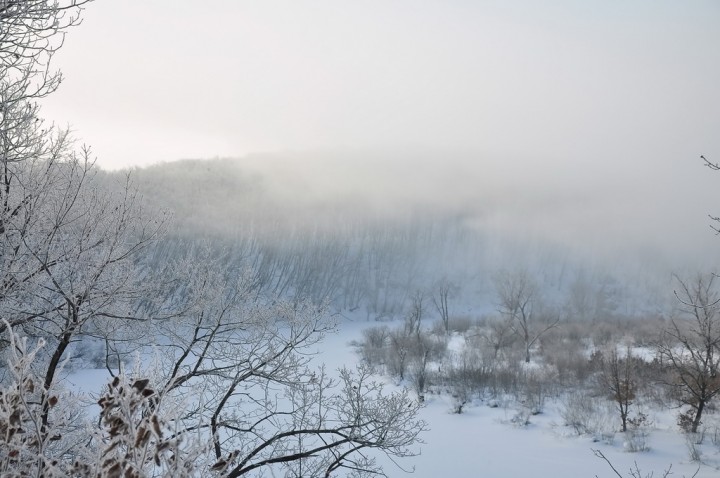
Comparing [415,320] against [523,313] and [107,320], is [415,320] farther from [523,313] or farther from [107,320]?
[107,320]

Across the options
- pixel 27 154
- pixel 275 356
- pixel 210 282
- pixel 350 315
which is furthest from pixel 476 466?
pixel 350 315

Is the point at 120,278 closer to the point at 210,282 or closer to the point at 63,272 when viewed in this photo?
the point at 63,272

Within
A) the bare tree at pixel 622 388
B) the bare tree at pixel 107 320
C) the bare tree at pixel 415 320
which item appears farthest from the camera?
the bare tree at pixel 415 320

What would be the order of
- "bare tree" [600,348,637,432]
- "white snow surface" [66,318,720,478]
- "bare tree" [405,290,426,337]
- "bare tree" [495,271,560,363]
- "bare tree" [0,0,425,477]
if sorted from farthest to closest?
1. "bare tree" [405,290,426,337]
2. "bare tree" [495,271,560,363]
3. "bare tree" [600,348,637,432]
4. "white snow surface" [66,318,720,478]
5. "bare tree" [0,0,425,477]

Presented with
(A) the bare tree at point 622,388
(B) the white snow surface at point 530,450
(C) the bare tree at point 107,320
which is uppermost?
(C) the bare tree at point 107,320

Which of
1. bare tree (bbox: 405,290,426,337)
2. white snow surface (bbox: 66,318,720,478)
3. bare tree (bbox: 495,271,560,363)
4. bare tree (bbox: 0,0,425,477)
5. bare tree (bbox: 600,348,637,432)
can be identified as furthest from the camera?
bare tree (bbox: 405,290,426,337)

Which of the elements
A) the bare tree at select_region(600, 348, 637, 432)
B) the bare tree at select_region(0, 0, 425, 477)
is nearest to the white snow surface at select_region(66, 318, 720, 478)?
the bare tree at select_region(600, 348, 637, 432)

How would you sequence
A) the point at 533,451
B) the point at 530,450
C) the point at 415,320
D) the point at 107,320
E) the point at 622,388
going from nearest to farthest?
the point at 107,320
the point at 533,451
the point at 530,450
the point at 622,388
the point at 415,320

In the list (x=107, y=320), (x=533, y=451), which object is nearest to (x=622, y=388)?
(x=533, y=451)

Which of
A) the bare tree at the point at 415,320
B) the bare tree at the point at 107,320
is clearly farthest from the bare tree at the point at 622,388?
the bare tree at the point at 107,320

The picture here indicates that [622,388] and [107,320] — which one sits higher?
[107,320]

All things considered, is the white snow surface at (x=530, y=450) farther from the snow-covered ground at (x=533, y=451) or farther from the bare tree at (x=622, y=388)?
the bare tree at (x=622, y=388)

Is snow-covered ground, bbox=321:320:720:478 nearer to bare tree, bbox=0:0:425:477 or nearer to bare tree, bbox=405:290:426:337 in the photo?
bare tree, bbox=0:0:425:477

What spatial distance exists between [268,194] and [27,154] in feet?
341
